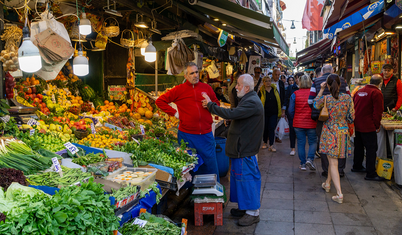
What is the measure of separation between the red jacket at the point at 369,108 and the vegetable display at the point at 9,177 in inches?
226

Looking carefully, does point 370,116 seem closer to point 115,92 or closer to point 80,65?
point 80,65

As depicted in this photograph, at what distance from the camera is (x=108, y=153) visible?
4.18 meters

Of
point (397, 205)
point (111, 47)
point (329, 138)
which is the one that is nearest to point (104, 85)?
point (111, 47)

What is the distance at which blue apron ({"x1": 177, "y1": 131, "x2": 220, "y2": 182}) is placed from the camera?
16.1ft

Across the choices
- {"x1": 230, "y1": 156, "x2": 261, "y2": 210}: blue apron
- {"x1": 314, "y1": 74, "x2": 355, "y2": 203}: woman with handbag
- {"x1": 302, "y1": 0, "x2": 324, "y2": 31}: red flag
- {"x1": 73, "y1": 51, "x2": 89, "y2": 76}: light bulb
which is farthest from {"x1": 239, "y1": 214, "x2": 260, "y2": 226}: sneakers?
{"x1": 302, "y1": 0, "x2": 324, "y2": 31}: red flag

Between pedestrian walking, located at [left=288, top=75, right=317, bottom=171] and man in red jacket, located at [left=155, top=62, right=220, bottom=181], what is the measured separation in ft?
8.31

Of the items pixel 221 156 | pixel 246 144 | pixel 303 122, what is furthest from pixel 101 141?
pixel 303 122

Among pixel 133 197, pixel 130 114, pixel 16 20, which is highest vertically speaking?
pixel 16 20

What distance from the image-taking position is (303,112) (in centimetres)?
666

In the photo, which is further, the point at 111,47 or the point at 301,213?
the point at 111,47

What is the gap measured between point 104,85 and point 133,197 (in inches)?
214

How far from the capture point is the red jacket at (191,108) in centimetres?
481

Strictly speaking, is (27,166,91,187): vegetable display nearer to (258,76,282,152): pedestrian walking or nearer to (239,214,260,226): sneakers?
(239,214,260,226): sneakers

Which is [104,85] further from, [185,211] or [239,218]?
[239,218]
